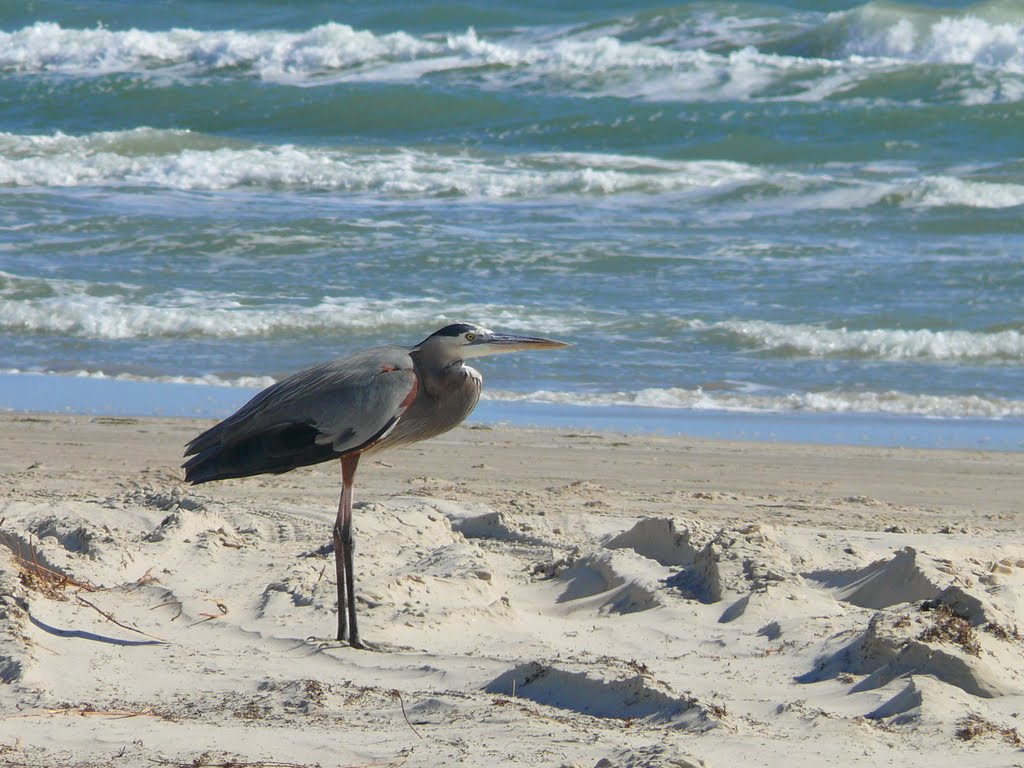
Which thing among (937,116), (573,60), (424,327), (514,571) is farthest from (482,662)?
(573,60)

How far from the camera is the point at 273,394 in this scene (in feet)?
16.0

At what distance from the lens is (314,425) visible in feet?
15.5

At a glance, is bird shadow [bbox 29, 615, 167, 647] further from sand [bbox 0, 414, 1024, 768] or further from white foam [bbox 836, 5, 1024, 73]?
white foam [bbox 836, 5, 1024, 73]

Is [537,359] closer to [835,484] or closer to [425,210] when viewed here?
[835,484]

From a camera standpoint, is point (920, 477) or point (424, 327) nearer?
point (920, 477)

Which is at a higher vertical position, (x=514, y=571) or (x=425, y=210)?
(x=425, y=210)

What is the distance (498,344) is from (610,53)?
20.7m

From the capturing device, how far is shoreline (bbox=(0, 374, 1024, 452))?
8516mm

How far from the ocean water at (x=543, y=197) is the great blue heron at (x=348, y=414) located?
410 cm

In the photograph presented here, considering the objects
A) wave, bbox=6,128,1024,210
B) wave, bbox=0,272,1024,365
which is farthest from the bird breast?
wave, bbox=6,128,1024,210

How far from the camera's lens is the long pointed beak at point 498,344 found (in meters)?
4.91

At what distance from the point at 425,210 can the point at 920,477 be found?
30.5 feet

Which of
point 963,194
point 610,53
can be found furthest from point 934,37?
point 963,194

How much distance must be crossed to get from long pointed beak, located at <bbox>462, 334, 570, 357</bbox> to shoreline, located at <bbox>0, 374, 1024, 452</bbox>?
3.60 m
